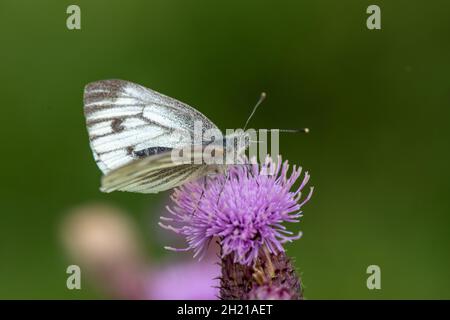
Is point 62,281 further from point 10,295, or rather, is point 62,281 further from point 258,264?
point 258,264

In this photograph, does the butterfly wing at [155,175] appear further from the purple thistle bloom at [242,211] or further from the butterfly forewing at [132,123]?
the butterfly forewing at [132,123]

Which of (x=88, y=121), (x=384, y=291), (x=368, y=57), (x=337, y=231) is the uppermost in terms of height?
(x=368, y=57)

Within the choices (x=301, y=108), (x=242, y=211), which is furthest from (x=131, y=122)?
(x=301, y=108)

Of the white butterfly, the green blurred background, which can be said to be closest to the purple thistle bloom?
the white butterfly

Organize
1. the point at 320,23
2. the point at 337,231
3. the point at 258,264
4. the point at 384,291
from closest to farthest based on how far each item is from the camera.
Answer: the point at 258,264, the point at 384,291, the point at 337,231, the point at 320,23

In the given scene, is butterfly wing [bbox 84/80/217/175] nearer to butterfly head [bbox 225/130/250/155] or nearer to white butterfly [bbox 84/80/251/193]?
white butterfly [bbox 84/80/251/193]

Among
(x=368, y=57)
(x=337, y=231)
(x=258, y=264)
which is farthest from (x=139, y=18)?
(x=258, y=264)

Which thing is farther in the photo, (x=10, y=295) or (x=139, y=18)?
(x=139, y=18)
